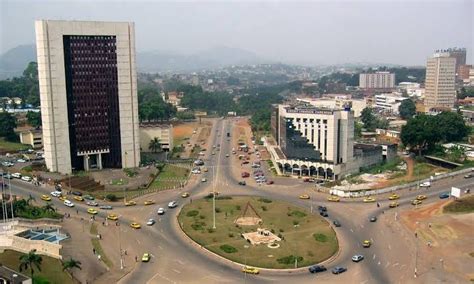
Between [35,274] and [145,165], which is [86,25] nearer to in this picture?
[145,165]

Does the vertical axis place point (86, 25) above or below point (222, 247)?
above

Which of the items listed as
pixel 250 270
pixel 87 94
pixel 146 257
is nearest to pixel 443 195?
pixel 250 270

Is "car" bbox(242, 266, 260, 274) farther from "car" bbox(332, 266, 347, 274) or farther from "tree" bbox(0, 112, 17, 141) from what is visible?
"tree" bbox(0, 112, 17, 141)

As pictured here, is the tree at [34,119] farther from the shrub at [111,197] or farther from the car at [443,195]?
the car at [443,195]

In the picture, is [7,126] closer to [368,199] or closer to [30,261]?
[30,261]

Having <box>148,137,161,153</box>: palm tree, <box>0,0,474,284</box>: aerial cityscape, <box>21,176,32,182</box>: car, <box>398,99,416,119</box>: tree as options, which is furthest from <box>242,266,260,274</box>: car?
<box>398,99,416,119</box>: tree

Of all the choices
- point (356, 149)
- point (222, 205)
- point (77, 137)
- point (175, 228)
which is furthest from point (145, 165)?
point (356, 149)
